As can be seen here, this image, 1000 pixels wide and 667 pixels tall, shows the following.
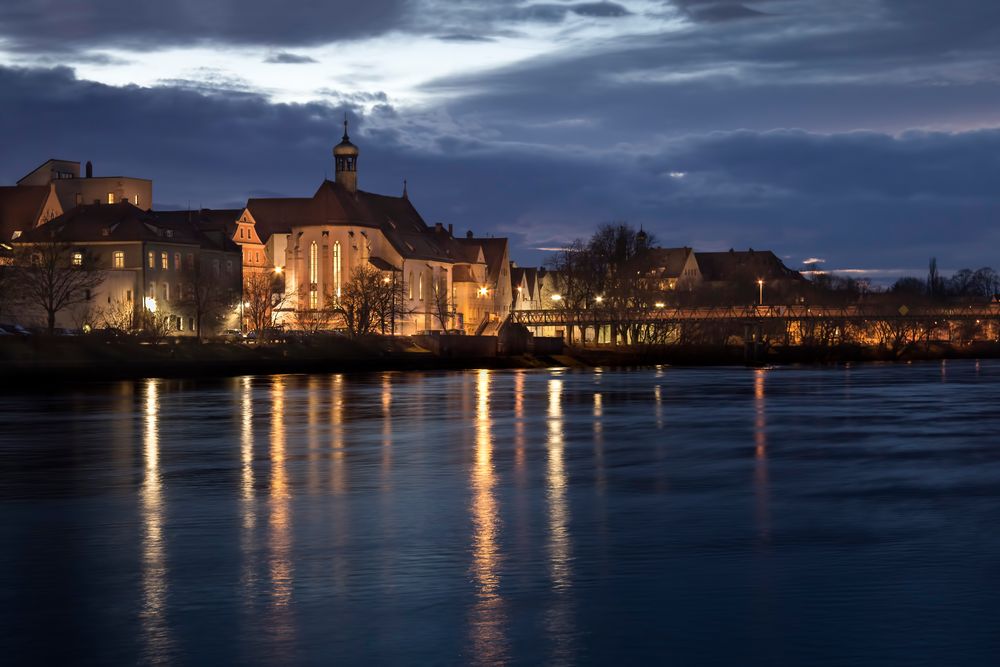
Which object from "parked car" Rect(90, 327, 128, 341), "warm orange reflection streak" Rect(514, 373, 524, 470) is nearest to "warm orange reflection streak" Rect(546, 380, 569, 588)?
"warm orange reflection streak" Rect(514, 373, 524, 470)

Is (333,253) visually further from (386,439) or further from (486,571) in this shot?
(486,571)

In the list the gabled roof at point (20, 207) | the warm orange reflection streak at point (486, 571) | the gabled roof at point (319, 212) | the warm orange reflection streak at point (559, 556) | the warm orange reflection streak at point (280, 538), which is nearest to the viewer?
the warm orange reflection streak at point (486, 571)

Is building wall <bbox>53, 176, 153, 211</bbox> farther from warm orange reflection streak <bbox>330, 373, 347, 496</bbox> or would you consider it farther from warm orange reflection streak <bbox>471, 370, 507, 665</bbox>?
warm orange reflection streak <bbox>471, 370, 507, 665</bbox>

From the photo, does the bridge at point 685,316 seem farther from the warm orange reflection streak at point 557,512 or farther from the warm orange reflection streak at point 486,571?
the warm orange reflection streak at point 486,571

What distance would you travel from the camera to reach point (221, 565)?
739 inches

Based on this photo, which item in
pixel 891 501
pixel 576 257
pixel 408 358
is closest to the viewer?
pixel 891 501

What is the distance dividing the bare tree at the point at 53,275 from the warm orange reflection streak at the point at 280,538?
83.4 metres

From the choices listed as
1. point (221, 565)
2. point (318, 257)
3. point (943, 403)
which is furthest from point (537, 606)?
point (318, 257)

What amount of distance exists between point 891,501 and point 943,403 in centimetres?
4018

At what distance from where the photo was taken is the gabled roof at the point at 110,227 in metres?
137

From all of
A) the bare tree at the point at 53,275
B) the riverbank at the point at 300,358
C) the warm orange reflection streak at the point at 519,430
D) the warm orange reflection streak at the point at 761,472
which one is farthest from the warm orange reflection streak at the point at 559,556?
the bare tree at the point at 53,275

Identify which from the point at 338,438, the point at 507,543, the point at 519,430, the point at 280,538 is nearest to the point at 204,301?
the point at 519,430

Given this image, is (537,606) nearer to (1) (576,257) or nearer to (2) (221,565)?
(2) (221,565)

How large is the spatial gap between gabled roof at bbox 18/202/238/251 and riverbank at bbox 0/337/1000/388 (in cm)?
2428
